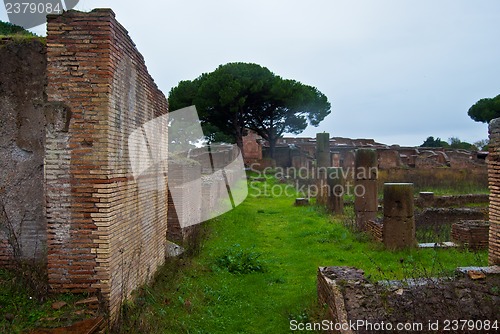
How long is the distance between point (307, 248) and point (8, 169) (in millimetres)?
6550

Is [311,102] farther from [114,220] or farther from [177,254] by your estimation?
[114,220]

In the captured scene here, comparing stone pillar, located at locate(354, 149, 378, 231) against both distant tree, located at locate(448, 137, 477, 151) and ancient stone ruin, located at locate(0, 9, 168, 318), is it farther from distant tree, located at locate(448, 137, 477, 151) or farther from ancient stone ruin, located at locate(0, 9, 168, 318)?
distant tree, located at locate(448, 137, 477, 151)

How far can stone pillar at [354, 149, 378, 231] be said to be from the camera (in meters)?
11.9

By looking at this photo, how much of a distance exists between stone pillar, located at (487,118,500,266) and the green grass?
706 mm

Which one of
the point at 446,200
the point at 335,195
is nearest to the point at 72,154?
the point at 335,195

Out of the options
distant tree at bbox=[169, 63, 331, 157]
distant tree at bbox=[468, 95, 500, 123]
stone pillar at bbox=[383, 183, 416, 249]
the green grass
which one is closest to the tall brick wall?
the green grass

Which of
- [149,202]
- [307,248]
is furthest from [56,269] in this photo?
[307,248]

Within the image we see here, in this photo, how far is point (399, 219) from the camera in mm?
9359

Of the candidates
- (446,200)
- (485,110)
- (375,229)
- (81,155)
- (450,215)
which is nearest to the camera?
(81,155)

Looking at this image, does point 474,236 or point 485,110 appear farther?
point 485,110

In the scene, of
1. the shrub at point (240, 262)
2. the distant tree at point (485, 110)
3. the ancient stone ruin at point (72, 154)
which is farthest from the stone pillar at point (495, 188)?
the distant tree at point (485, 110)

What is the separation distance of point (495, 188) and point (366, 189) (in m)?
5.99

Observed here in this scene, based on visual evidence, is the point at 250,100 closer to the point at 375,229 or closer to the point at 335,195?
the point at 335,195

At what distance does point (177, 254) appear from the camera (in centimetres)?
798
